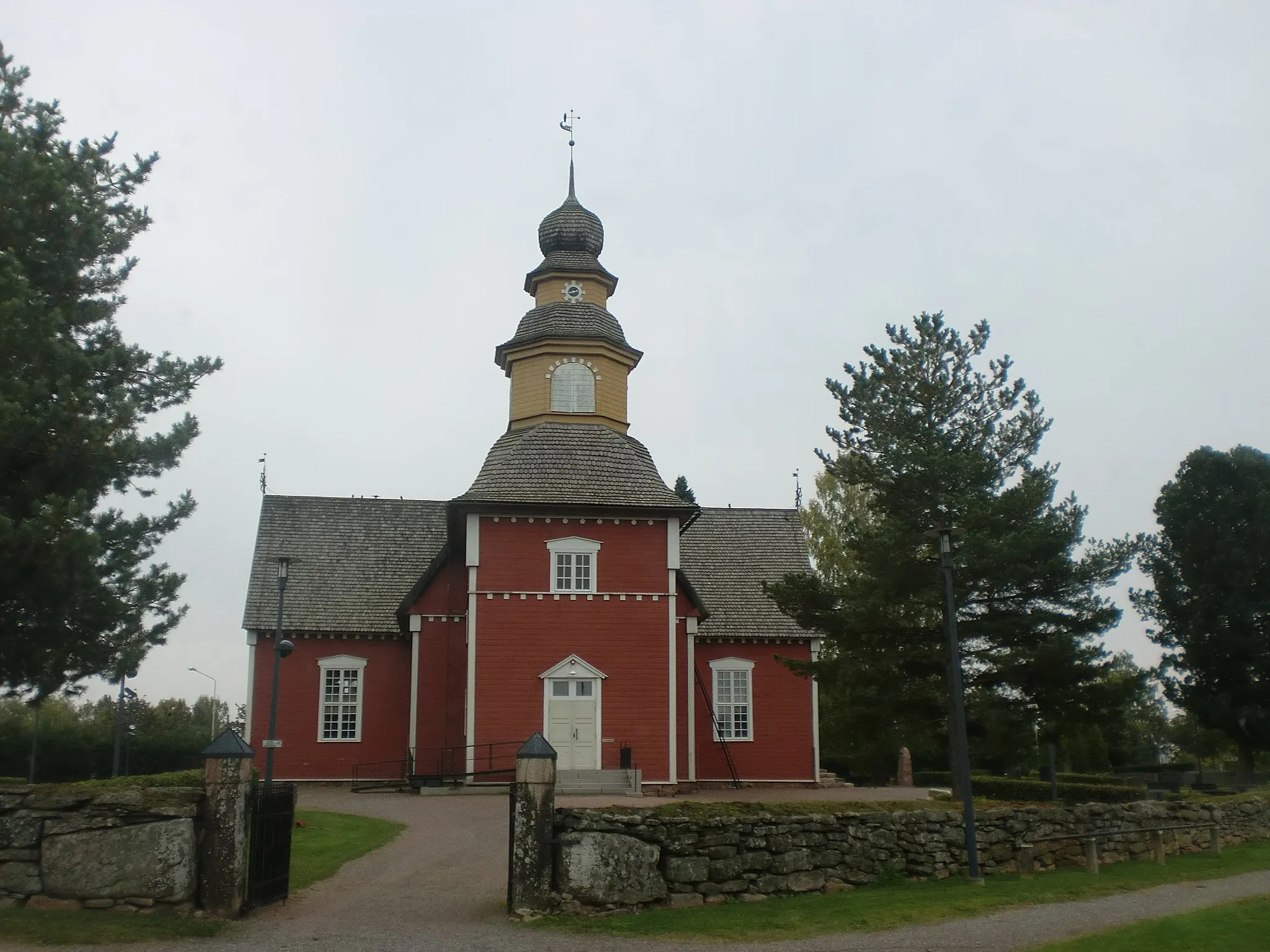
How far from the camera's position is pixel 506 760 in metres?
25.6

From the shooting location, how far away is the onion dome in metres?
32.1

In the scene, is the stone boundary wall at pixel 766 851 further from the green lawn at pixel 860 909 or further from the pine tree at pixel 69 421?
the pine tree at pixel 69 421

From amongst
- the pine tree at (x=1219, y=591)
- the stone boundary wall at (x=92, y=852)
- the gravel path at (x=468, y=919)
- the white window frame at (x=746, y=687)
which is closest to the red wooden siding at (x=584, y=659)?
the white window frame at (x=746, y=687)

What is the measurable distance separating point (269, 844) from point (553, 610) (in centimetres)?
1404

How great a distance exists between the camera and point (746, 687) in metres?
33.6

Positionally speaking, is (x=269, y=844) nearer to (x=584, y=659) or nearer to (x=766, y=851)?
(x=766, y=851)

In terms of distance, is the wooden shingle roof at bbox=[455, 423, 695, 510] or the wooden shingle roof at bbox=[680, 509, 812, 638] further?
the wooden shingle roof at bbox=[680, 509, 812, 638]

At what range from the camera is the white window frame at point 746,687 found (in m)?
33.2

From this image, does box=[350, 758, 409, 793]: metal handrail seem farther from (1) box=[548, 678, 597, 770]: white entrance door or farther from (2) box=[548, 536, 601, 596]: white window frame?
(2) box=[548, 536, 601, 596]: white window frame

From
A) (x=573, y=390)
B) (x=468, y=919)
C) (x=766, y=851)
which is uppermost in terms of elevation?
(x=573, y=390)

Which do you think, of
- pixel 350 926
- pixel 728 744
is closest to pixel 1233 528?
pixel 728 744

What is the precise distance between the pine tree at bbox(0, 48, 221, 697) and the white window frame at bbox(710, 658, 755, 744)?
20.5 metres

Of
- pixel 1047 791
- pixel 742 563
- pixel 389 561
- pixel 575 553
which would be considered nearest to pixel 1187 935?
pixel 1047 791

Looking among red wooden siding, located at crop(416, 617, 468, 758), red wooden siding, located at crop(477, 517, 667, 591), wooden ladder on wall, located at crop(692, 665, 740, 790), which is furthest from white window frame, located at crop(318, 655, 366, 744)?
wooden ladder on wall, located at crop(692, 665, 740, 790)
